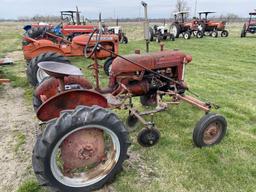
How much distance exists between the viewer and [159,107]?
3609 mm

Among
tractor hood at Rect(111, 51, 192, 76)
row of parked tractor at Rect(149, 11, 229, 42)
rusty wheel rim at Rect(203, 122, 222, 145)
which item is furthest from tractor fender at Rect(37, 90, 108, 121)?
row of parked tractor at Rect(149, 11, 229, 42)

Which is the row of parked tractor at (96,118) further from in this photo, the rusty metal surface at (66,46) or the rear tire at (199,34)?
the rear tire at (199,34)

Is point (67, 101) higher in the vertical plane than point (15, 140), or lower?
higher

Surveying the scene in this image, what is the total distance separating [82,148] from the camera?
2.52 metres

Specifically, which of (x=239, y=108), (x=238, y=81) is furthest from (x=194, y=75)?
(x=239, y=108)

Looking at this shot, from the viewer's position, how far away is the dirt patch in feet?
9.38

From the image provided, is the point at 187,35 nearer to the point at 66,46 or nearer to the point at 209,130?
the point at 66,46

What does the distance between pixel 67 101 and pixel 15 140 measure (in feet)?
4.48

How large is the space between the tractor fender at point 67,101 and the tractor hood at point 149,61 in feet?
3.29

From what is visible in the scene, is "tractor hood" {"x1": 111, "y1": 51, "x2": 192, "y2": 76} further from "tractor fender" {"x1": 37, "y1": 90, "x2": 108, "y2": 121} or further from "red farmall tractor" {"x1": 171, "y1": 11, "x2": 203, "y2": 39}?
"red farmall tractor" {"x1": 171, "y1": 11, "x2": 203, "y2": 39}

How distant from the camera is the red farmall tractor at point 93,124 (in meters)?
2.27

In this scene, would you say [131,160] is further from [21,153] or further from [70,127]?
[21,153]

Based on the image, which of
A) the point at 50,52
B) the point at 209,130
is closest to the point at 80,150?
the point at 209,130

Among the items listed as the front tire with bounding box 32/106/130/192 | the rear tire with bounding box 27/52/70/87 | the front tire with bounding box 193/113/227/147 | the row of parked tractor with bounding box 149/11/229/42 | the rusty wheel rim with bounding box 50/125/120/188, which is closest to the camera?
the front tire with bounding box 32/106/130/192
